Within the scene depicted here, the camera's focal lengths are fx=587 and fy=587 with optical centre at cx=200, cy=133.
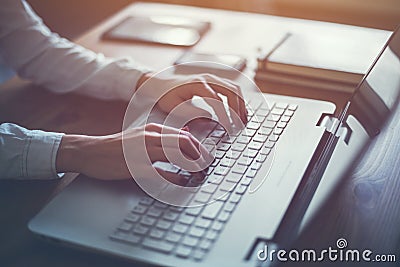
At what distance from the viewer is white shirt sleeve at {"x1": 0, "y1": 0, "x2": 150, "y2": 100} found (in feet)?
3.58

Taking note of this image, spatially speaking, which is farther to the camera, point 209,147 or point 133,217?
point 209,147

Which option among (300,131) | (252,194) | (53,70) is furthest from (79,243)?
(53,70)

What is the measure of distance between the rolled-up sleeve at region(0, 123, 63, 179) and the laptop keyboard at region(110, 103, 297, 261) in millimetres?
173

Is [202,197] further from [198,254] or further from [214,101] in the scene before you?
[214,101]

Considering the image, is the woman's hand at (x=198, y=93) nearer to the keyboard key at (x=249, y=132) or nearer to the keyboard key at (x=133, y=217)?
the keyboard key at (x=249, y=132)

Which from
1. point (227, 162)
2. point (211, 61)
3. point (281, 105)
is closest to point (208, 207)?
point (227, 162)

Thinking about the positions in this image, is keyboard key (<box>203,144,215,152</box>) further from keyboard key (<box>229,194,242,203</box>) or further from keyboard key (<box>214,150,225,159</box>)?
keyboard key (<box>229,194,242,203</box>)

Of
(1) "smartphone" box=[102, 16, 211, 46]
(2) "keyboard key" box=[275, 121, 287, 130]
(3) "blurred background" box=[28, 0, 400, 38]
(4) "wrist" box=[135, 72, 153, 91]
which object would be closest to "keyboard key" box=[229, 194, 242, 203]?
(2) "keyboard key" box=[275, 121, 287, 130]

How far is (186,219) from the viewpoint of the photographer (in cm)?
71

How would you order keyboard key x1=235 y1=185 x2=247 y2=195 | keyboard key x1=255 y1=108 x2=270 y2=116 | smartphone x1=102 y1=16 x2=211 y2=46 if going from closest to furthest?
keyboard key x1=235 y1=185 x2=247 y2=195
keyboard key x1=255 y1=108 x2=270 y2=116
smartphone x1=102 y1=16 x2=211 y2=46

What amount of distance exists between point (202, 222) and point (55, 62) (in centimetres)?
57

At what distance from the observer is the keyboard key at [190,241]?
0.66 metres

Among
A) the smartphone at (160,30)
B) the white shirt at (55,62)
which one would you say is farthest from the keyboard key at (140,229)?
the smartphone at (160,30)

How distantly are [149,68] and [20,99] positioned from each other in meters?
0.25
